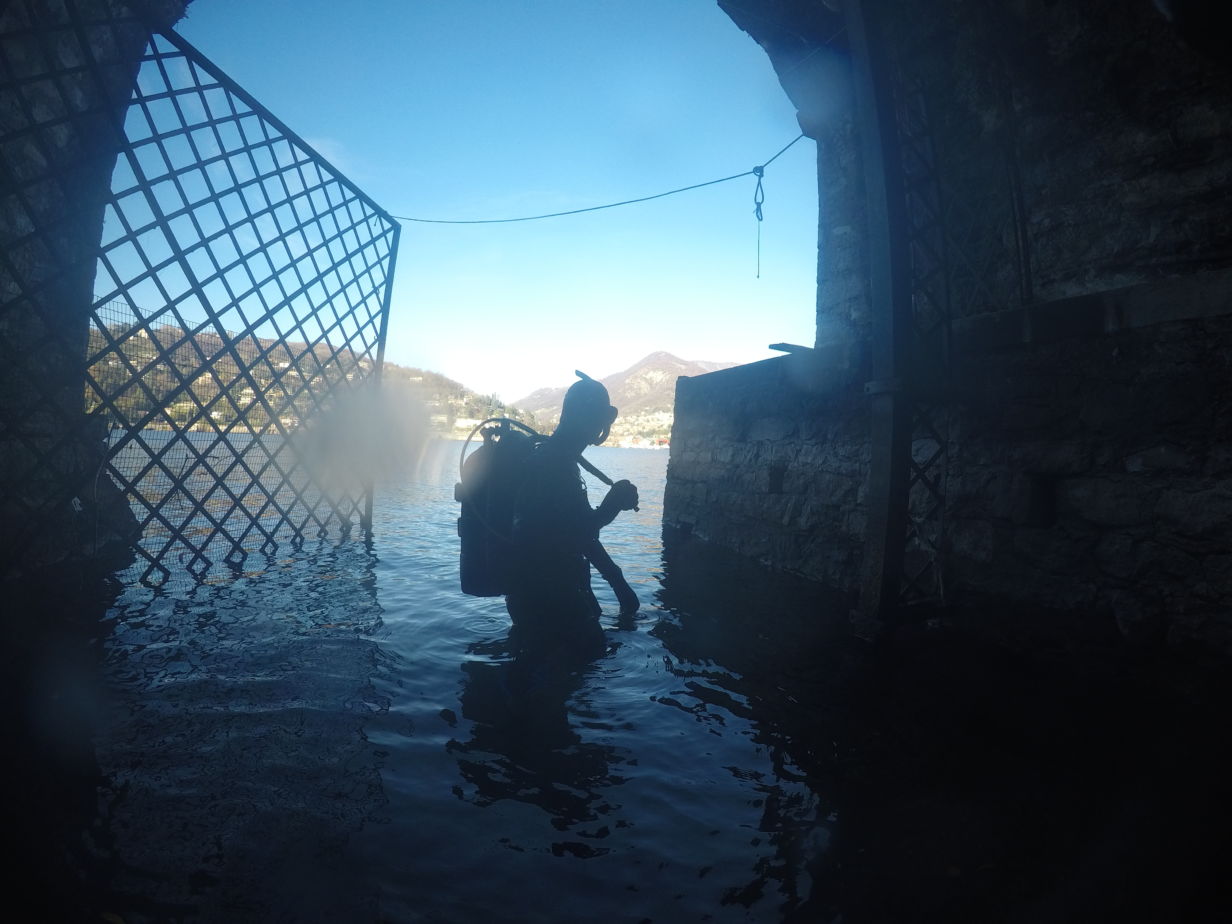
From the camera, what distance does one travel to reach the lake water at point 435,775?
2010 millimetres

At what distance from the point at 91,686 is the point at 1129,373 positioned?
297 inches

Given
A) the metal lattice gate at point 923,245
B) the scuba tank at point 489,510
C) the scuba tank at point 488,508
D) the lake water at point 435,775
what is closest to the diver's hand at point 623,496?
the scuba tank at point 489,510

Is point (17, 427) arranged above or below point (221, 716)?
above

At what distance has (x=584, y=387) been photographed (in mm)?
3928

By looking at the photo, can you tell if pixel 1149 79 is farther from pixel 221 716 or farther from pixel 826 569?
pixel 221 716

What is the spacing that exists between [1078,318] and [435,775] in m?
5.73

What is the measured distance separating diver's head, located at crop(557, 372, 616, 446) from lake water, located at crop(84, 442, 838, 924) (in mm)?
1693

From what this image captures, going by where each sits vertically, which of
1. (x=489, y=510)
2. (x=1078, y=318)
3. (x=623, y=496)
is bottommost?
(x=489, y=510)

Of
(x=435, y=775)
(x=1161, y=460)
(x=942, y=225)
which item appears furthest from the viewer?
(x=942, y=225)

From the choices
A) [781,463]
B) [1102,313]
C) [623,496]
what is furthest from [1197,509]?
[781,463]

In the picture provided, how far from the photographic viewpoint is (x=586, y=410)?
3865 millimetres

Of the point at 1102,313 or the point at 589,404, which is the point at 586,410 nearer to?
the point at 589,404

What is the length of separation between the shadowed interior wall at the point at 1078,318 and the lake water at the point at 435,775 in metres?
2.41

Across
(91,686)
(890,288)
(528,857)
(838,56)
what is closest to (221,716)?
(91,686)
